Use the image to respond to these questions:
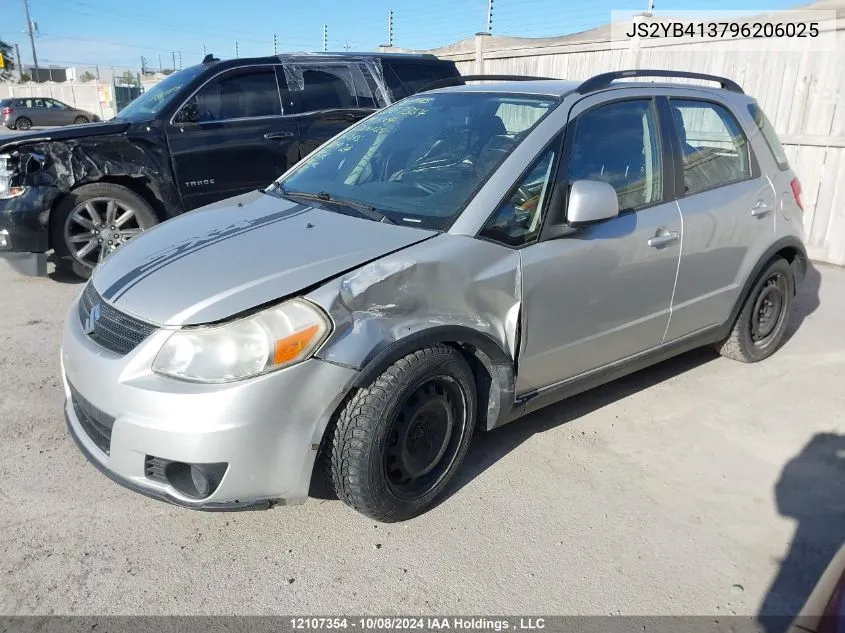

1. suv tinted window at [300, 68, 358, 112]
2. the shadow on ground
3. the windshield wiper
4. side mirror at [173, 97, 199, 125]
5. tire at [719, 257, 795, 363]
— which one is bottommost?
the shadow on ground

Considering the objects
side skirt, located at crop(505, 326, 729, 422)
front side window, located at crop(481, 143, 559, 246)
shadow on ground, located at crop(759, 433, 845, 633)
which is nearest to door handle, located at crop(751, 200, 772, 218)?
side skirt, located at crop(505, 326, 729, 422)

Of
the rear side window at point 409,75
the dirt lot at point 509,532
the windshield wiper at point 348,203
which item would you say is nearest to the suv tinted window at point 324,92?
the rear side window at point 409,75

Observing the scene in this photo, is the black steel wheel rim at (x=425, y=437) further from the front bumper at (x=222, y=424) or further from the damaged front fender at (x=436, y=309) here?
the front bumper at (x=222, y=424)

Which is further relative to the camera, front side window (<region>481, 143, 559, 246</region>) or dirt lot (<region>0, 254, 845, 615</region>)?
front side window (<region>481, 143, 559, 246</region>)

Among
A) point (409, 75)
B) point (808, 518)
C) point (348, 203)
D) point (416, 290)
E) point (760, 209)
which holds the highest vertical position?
point (409, 75)

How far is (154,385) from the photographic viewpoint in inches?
93.1

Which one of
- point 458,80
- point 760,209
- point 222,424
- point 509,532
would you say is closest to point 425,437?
point 509,532

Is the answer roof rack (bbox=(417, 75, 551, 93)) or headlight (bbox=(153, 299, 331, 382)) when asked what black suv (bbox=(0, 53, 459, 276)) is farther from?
headlight (bbox=(153, 299, 331, 382))

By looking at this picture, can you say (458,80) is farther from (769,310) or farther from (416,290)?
(769,310)

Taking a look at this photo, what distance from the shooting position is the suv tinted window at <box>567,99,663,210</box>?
330 centimetres

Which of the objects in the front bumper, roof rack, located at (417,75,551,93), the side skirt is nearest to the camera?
the front bumper

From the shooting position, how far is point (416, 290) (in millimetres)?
2656

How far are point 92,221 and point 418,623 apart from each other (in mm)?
4889

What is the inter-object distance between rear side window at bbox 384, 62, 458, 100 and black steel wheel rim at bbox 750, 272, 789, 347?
4113 millimetres
